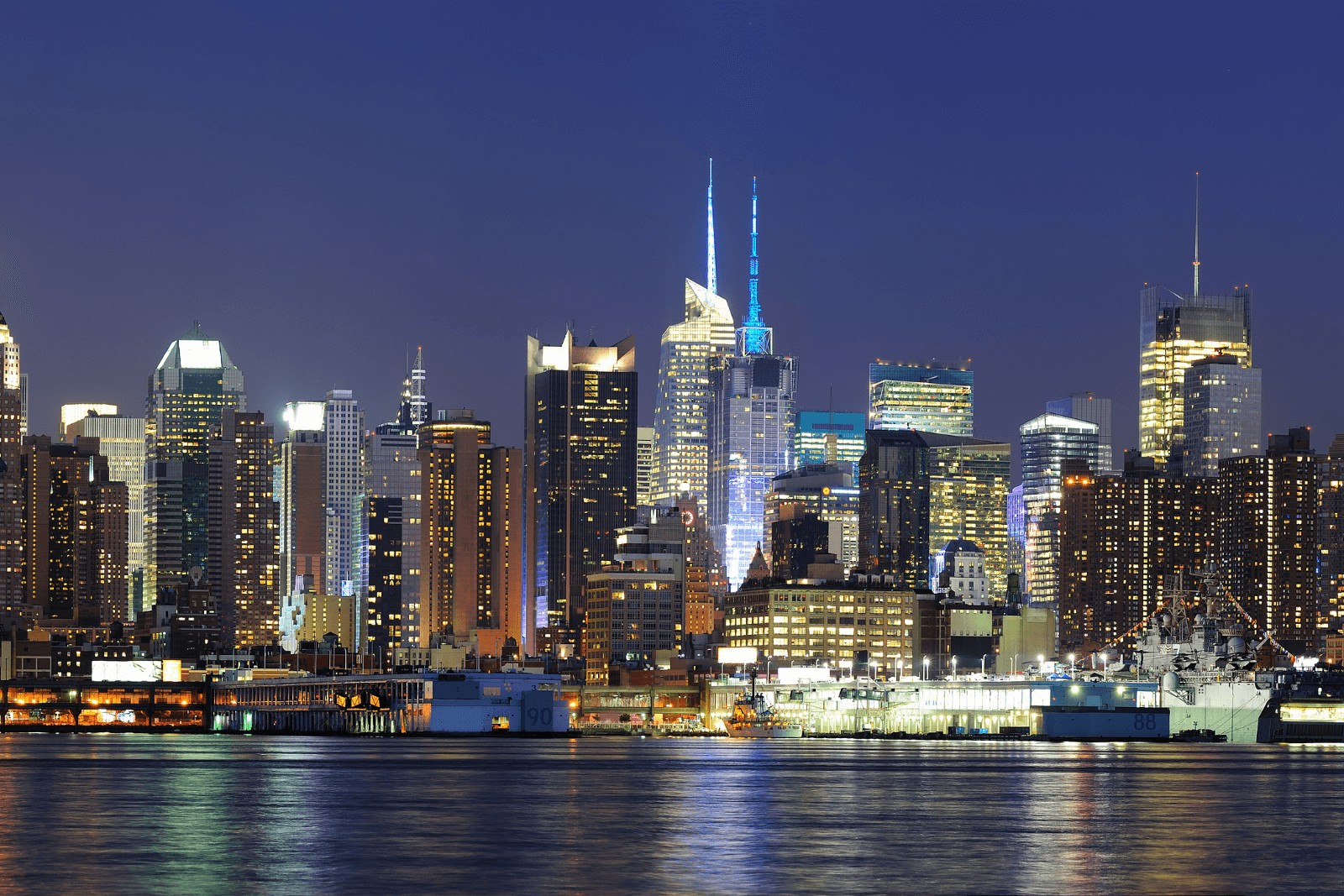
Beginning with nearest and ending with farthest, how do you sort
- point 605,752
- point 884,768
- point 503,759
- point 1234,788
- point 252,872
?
point 252,872, point 1234,788, point 884,768, point 503,759, point 605,752

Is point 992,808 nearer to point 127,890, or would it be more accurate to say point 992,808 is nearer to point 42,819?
point 42,819

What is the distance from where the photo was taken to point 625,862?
217ft

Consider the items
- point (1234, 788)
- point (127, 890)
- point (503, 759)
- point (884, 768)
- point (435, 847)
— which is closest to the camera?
point (127, 890)

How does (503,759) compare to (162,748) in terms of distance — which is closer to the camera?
(503,759)

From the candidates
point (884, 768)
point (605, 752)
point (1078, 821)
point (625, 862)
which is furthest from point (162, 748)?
point (625, 862)

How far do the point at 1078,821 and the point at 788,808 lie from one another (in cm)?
1261

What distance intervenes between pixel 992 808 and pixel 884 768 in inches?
1801

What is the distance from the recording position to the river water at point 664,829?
201 feet

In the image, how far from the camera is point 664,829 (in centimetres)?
7950

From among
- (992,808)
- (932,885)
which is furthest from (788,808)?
(932,885)

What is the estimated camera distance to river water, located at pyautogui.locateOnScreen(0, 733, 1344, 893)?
61.3 m

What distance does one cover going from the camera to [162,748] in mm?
188000

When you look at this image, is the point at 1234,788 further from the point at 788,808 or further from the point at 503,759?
the point at 503,759

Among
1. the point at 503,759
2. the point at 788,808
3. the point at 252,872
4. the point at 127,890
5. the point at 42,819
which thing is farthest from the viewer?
the point at 503,759
